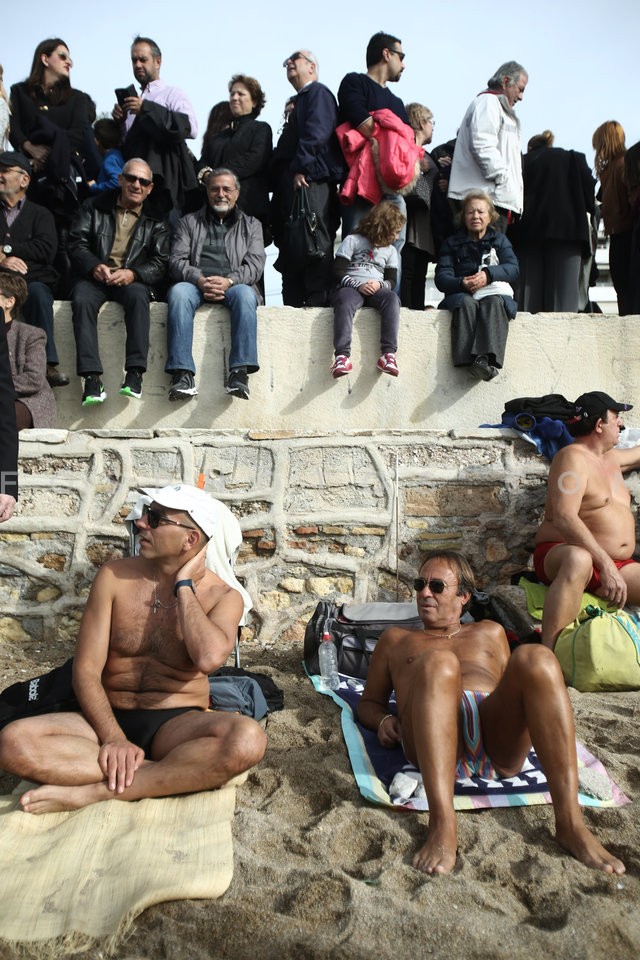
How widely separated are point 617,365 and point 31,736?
5.10 meters

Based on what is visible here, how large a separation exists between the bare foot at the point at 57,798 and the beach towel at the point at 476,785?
0.98 m

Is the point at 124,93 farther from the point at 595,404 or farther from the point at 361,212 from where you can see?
the point at 595,404

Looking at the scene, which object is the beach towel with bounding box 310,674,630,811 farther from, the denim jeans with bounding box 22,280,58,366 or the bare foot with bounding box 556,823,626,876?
the denim jeans with bounding box 22,280,58,366

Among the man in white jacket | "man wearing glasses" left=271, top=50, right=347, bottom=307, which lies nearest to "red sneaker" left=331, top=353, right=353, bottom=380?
"man wearing glasses" left=271, top=50, right=347, bottom=307

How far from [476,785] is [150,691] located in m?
1.32

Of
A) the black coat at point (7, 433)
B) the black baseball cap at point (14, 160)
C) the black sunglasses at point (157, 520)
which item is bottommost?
the black sunglasses at point (157, 520)

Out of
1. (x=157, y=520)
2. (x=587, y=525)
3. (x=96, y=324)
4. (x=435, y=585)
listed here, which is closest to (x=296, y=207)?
(x=96, y=324)

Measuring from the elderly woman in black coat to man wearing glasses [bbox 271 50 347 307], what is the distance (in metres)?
0.93

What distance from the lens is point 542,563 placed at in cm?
500

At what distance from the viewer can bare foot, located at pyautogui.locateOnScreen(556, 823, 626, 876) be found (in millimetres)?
2654

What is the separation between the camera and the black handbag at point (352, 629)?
15.4 feet

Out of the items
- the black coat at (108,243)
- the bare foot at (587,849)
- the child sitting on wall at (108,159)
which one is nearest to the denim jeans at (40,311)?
the black coat at (108,243)

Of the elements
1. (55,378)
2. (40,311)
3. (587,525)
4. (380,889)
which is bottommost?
(380,889)

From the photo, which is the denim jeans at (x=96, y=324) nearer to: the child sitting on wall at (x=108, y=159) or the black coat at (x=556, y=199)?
the child sitting on wall at (x=108, y=159)
